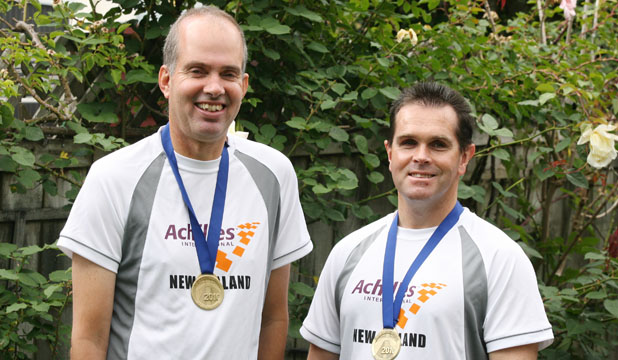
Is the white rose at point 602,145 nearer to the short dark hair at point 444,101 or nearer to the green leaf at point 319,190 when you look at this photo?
the green leaf at point 319,190

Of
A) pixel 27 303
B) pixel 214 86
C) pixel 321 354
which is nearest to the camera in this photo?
pixel 214 86

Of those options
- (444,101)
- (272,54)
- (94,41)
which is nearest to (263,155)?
(444,101)

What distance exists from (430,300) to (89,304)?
40.5 inches

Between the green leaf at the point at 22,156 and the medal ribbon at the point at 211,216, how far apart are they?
41.5 inches

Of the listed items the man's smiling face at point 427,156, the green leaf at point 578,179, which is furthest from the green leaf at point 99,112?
the green leaf at point 578,179

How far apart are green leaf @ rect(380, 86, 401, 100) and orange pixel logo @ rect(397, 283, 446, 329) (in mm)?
1846

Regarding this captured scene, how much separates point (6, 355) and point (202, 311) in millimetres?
1376

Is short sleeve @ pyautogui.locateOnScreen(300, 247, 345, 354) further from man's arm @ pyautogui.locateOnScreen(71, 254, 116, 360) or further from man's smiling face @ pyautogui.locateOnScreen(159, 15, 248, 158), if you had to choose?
man's arm @ pyautogui.locateOnScreen(71, 254, 116, 360)

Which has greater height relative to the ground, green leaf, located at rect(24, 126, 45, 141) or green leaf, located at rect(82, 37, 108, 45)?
green leaf, located at rect(82, 37, 108, 45)

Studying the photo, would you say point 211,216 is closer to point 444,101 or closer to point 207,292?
point 207,292

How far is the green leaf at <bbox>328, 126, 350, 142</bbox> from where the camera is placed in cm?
436

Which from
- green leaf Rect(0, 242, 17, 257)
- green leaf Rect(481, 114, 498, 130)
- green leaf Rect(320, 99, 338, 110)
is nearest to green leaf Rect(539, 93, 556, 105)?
green leaf Rect(481, 114, 498, 130)

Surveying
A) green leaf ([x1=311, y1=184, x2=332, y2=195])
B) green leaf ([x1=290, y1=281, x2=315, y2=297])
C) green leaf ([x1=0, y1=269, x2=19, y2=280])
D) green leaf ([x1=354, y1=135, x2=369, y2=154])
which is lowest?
green leaf ([x1=0, y1=269, x2=19, y2=280])

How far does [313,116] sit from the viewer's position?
4516mm
